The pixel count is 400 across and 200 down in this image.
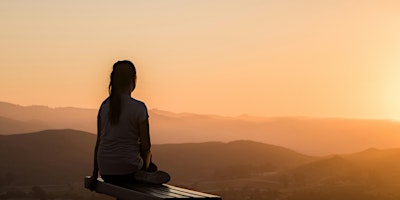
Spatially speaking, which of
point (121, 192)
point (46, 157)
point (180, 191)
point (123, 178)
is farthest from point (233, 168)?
point (180, 191)

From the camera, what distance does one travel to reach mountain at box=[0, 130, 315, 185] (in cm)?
7844

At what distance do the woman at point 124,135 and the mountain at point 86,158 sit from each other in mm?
64144

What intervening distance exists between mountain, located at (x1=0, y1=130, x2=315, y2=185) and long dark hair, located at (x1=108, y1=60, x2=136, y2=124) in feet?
210

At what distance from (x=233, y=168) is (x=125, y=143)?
74363 mm

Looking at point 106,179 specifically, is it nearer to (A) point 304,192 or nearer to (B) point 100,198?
(B) point 100,198

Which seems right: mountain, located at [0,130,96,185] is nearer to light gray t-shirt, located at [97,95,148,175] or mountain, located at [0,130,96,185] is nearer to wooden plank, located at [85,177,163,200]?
wooden plank, located at [85,177,163,200]

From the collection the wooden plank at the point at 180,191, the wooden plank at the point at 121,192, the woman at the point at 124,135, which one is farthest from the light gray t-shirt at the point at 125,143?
the wooden plank at the point at 180,191

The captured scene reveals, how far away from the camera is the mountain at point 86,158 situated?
257 ft

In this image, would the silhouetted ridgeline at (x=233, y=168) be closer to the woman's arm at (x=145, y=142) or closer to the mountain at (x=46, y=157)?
the mountain at (x=46, y=157)

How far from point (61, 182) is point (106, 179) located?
6828cm

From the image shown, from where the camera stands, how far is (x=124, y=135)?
22.8 feet

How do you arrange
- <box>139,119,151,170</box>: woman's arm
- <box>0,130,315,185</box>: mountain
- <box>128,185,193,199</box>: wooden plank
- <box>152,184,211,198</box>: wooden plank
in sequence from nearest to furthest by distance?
<box>152,184,211,198</box>: wooden plank → <box>128,185,193,199</box>: wooden plank → <box>139,119,151,170</box>: woman's arm → <box>0,130,315,185</box>: mountain

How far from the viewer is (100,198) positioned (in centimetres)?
4747

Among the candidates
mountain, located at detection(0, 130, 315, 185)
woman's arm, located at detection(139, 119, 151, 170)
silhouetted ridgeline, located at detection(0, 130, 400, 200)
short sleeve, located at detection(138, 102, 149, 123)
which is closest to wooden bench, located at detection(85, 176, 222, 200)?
woman's arm, located at detection(139, 119, 151, 170)
